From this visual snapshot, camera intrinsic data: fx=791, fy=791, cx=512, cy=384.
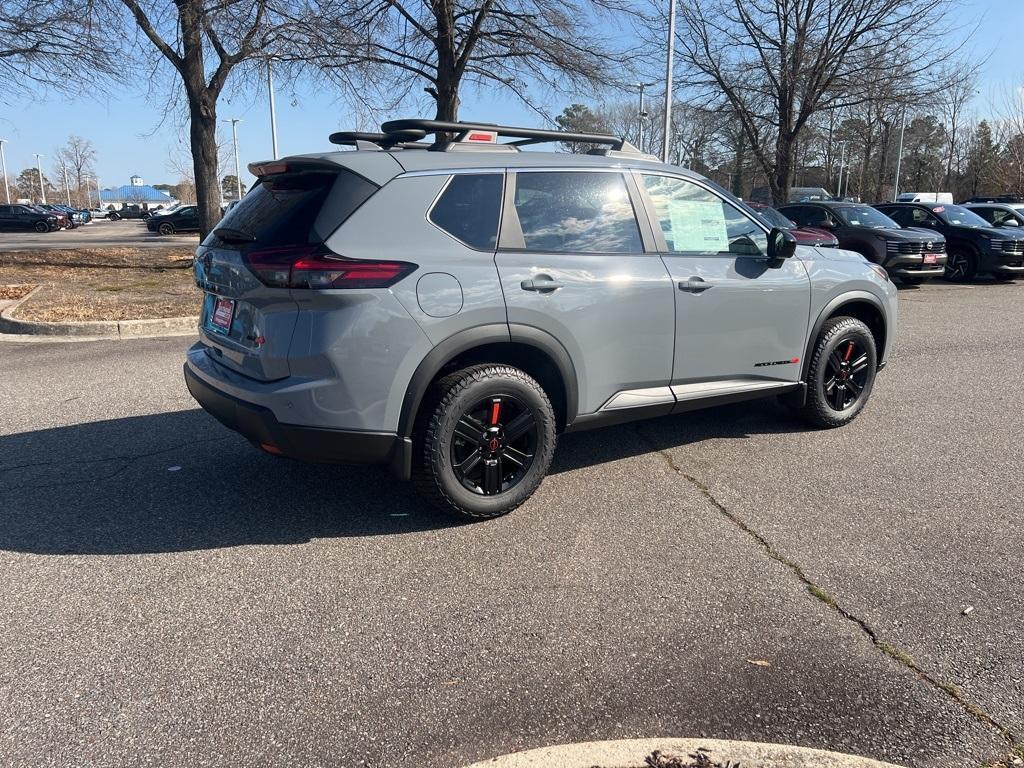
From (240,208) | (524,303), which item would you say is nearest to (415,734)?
(524,303)

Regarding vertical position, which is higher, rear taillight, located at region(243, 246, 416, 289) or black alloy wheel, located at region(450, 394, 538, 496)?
rear taillight, located at region(243, 246, 416, 289)

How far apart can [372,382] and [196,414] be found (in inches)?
115

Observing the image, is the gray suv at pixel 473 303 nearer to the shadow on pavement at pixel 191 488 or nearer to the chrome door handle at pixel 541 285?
the chrome door handle at pixel 541 285

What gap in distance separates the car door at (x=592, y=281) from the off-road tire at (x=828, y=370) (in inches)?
55.4

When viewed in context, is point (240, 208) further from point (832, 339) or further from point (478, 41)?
point (478, 41)

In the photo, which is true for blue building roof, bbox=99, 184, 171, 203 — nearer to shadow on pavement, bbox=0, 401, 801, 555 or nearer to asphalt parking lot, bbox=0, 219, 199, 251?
asphalt parking lot, bbox=0, 219, 199, 251

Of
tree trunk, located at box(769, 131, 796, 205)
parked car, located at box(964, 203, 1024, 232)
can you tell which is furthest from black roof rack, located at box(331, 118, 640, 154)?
tree trunk, located at box(769, 131, 796, 205)

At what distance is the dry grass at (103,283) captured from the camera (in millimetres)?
10320

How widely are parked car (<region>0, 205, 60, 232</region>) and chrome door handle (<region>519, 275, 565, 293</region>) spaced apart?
151 feet

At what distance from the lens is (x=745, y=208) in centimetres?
500

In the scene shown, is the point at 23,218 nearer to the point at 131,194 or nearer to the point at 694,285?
the point at 694,285

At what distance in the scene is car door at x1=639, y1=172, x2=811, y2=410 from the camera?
15.0 feet

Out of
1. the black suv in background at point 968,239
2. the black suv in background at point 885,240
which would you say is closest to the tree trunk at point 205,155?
the black suv in background at point 885,240

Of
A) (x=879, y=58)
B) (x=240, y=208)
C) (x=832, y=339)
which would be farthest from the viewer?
(x=879, y=58)
